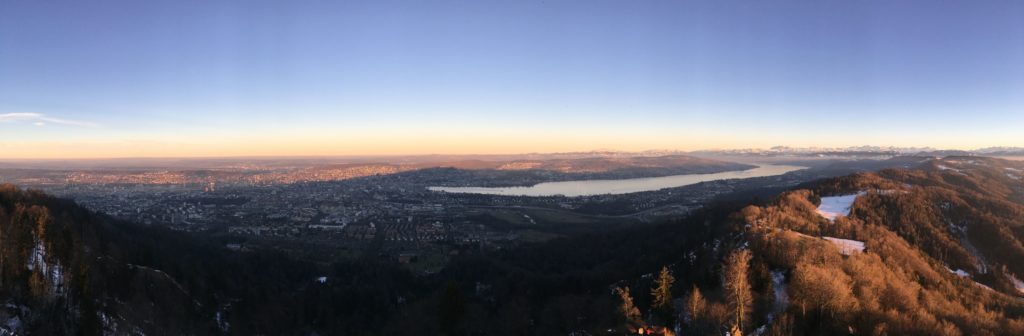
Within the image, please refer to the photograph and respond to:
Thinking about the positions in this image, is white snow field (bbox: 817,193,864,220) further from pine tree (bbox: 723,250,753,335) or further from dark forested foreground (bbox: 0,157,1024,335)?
pine tree (bbox: 723,250,753,335)

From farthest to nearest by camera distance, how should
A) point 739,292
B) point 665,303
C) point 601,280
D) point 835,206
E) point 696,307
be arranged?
point 835,206, point 601,280, point 665,303, point 696,307, point 739,292

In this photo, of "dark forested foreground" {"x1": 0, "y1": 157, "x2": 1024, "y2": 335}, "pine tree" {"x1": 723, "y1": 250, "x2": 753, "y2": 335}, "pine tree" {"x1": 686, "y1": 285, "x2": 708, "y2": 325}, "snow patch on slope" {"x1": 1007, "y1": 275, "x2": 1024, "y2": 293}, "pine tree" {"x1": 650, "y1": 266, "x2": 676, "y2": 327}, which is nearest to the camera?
"pine tree" {"x1": 723, "y1": 250, "x2": 753, "y2": 335}

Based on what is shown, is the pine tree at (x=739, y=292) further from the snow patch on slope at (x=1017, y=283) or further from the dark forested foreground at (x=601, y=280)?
the snow patch on slope at (x=1017, y=283)

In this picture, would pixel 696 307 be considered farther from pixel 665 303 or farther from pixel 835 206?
pixel 835 206

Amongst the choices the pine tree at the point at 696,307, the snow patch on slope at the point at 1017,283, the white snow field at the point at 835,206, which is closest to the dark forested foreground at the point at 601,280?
the pine tree at the point at 696,307

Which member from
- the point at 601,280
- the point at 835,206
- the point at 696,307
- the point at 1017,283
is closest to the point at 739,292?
the point at 696,307

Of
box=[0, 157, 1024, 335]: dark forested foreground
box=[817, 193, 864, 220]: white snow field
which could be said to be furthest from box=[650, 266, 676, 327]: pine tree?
box=[817, 193, 864, 220]: white snow field
